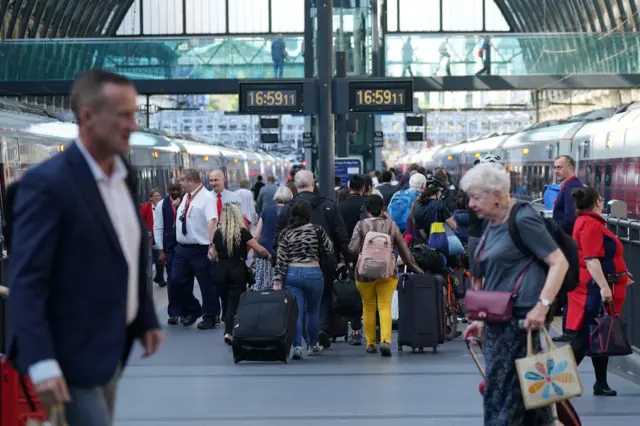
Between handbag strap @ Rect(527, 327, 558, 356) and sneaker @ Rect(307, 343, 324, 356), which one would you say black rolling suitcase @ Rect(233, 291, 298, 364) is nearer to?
sneaker @ Rect(307, 343, 324, 356)

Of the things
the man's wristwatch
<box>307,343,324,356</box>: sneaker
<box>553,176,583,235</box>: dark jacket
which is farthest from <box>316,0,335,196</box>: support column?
the man's wristwatch

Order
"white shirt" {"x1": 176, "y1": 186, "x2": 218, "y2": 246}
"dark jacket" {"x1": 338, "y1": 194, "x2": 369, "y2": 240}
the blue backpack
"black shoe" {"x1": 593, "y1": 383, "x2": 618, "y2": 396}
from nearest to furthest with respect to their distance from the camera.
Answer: "black shoe" {"x1": 593, "y1": 383, "x2": 618, "y2": 396} < "dark jacket" {"x1": 338, "y1": 194, "x2": 369, "y2": 240} < "white shirt" {"x1": 176, "y1": 186, "x2": 218, "y2": 246} < the blue backpack

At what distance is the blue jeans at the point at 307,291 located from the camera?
1208cm

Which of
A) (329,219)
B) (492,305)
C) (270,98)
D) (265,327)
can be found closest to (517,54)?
(270,98)

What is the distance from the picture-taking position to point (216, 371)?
456 inches

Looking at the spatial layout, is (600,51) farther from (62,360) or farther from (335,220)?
(62,360)

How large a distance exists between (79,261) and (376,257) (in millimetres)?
7815

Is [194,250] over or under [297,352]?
over

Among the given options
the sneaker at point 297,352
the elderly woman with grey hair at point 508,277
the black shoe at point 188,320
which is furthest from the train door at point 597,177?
the elderly woman with grey hair at point 508,277

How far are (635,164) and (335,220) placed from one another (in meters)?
10.5

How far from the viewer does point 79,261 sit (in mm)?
4320

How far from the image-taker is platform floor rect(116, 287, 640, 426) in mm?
8859

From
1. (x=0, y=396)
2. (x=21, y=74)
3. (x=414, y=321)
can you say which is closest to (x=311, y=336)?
(x=414, y=321)

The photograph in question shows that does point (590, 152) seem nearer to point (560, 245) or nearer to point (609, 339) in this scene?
point (609, 339)
